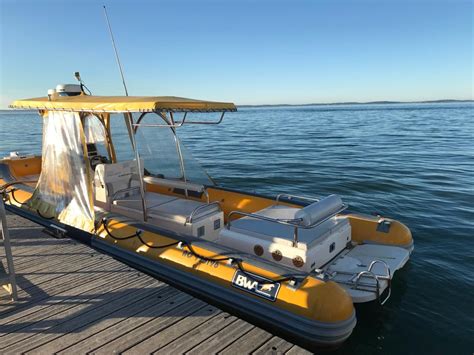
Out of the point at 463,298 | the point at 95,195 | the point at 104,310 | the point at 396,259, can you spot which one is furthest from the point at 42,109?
the point at 463,298

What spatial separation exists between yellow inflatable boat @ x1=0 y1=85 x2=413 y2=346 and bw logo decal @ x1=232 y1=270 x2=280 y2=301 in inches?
0.5

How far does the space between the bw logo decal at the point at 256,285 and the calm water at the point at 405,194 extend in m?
1.37

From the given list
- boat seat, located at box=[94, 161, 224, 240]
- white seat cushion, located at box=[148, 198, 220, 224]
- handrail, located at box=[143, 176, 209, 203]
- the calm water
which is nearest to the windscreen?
handrail, located at box=[143, 176, 209, 203]

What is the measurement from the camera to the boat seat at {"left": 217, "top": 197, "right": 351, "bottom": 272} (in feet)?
14.6

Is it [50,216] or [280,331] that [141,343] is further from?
[50,216]

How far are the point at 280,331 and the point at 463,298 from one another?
3394 millimetres

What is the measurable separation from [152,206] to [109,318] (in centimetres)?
251

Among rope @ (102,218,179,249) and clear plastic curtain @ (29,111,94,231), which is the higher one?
clear plastic curtain @ (29,111,94,231)

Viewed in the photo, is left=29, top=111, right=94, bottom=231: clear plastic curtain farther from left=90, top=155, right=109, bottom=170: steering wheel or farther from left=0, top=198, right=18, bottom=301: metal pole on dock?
left=0, top=198, right=18, bottom=301: metal pole on dock

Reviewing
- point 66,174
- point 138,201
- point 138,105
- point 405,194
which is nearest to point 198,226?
point 138,201

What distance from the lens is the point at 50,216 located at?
6043 mm

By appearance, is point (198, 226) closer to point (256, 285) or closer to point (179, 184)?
point (179, 184)

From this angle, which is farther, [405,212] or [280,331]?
[405,212]

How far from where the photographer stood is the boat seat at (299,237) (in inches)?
176
